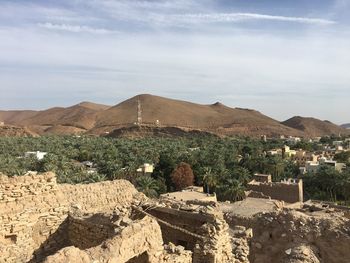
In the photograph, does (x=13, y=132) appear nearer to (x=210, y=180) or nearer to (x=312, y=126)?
(x=210, y=180)

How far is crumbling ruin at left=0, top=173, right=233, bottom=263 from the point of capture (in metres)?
6.70

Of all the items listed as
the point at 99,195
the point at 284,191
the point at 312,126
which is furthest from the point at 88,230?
the point at 312,126

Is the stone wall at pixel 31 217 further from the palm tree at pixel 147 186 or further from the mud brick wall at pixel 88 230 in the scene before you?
the palm tree at pixel 147 186

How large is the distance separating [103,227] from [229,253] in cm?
→ 247

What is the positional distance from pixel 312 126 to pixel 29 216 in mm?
181439

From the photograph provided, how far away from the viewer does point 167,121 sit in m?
144

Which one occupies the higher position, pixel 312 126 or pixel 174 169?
pixel 312 126

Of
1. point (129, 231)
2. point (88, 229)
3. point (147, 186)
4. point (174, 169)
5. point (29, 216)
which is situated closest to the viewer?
point (129, 231)

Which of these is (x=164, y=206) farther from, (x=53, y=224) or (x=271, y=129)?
(x=271, y=129)

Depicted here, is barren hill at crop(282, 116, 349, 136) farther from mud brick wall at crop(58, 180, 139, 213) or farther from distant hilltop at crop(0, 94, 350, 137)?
mud brick wall at crop(58, 180, 139, 213)

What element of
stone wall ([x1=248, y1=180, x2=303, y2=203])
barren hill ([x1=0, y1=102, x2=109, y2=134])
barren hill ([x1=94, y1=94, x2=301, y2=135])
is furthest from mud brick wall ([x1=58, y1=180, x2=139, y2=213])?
barren hill ([x1=0, y1=102, x2=109, y2=134])

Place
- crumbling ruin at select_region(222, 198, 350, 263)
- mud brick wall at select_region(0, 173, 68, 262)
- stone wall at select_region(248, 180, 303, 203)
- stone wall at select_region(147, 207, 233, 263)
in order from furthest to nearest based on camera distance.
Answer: stone wall at select_region(248, 180, 303, 203)
crumbling ruin at select_region(222, 198, 350, 263)
stone wall at select_region(147, 207, 233, 263)
mud brick wall at select_region(0, 173, 68, 262)

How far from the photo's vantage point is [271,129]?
144500 millimetres

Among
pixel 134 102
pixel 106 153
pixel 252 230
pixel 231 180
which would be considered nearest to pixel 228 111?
pixel 134 102
